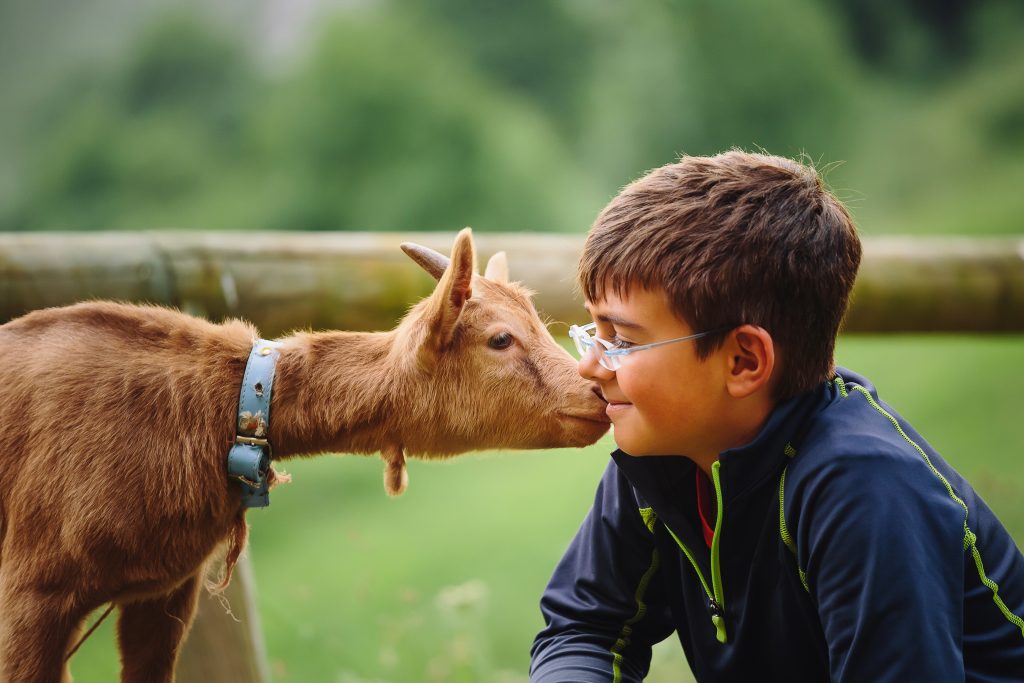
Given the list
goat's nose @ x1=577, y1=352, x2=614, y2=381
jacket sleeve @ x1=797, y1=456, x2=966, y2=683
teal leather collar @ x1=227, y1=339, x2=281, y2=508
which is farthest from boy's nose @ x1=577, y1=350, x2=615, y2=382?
teal leather collar @ x1=227, y1=339, x2=281, y2=508

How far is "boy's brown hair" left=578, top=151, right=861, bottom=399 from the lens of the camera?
1823 mm

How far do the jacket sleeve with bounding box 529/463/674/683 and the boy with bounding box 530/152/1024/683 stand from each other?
0.06 m

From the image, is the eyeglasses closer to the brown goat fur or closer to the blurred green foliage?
the brown goat fur

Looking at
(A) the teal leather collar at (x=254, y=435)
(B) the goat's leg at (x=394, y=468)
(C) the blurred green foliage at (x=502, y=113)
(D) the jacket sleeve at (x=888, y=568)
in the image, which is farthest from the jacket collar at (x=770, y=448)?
(C) the blurred green foliage at (x=502, y=113)

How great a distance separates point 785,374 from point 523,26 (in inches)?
269

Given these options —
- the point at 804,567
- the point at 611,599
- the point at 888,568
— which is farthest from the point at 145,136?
the point at 888,568

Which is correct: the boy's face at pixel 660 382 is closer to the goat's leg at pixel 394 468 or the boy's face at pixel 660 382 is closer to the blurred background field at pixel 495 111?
the goat's leg at pixel 394 468

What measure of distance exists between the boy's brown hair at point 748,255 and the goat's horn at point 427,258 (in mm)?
397

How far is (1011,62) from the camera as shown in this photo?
831 centimetres

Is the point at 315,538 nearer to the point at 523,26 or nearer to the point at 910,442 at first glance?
the point at 910,442

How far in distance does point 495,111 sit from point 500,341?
583cm

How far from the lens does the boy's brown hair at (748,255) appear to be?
1.82 metres

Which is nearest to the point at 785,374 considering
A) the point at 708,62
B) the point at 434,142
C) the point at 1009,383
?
the point at 1009,383

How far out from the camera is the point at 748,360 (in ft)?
6.12
